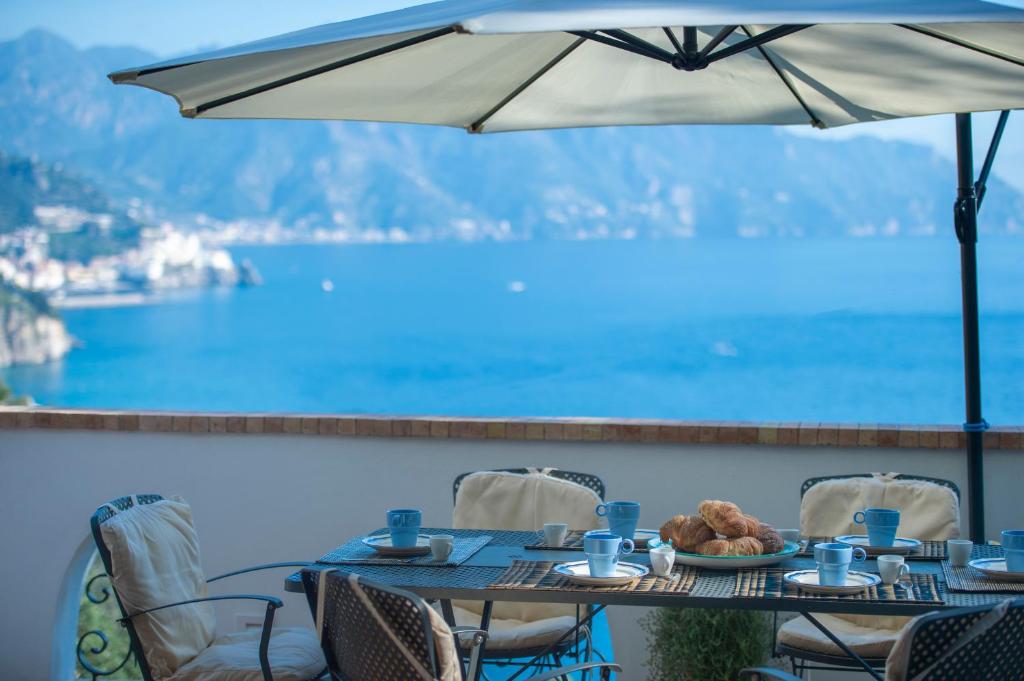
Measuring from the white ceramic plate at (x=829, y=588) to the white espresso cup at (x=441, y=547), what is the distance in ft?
2.64

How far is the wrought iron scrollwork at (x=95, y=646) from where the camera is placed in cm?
458

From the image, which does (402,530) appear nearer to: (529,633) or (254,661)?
(254,661)

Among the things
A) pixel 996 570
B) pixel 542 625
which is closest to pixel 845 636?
pixel 996 570

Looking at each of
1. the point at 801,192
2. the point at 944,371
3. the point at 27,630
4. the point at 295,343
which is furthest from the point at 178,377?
the point at 27,630

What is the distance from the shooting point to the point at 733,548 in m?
2.93

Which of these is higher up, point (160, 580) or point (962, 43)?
point (962, 43)

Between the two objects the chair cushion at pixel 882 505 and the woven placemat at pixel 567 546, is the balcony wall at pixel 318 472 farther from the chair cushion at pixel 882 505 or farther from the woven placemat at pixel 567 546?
the woven placemat at pixel 567 546

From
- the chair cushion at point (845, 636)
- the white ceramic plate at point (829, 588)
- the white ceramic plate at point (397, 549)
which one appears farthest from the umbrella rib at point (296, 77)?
the chair cushion at point (845, 636)

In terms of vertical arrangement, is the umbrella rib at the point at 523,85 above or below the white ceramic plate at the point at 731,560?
above

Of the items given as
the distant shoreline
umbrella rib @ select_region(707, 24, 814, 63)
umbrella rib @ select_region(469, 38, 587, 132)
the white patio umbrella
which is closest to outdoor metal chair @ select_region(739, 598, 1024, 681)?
the white patio umbrella

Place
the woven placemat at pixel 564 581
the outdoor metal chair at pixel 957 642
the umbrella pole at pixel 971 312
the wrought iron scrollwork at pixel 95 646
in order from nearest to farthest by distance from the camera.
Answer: the outdoor metal chair at pixel 957 642 < the woven placemat at pixel 564 581 < the umbrella pole at pixel 971 312 < the wrought iron scrollwork at pixel 95 646

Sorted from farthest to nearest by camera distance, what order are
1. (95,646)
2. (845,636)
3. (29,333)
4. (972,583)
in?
(29,333) < (95,646) < (845,636) < (972,583)

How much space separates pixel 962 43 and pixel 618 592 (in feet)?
5.22

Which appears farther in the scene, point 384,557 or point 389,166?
point 389,166
